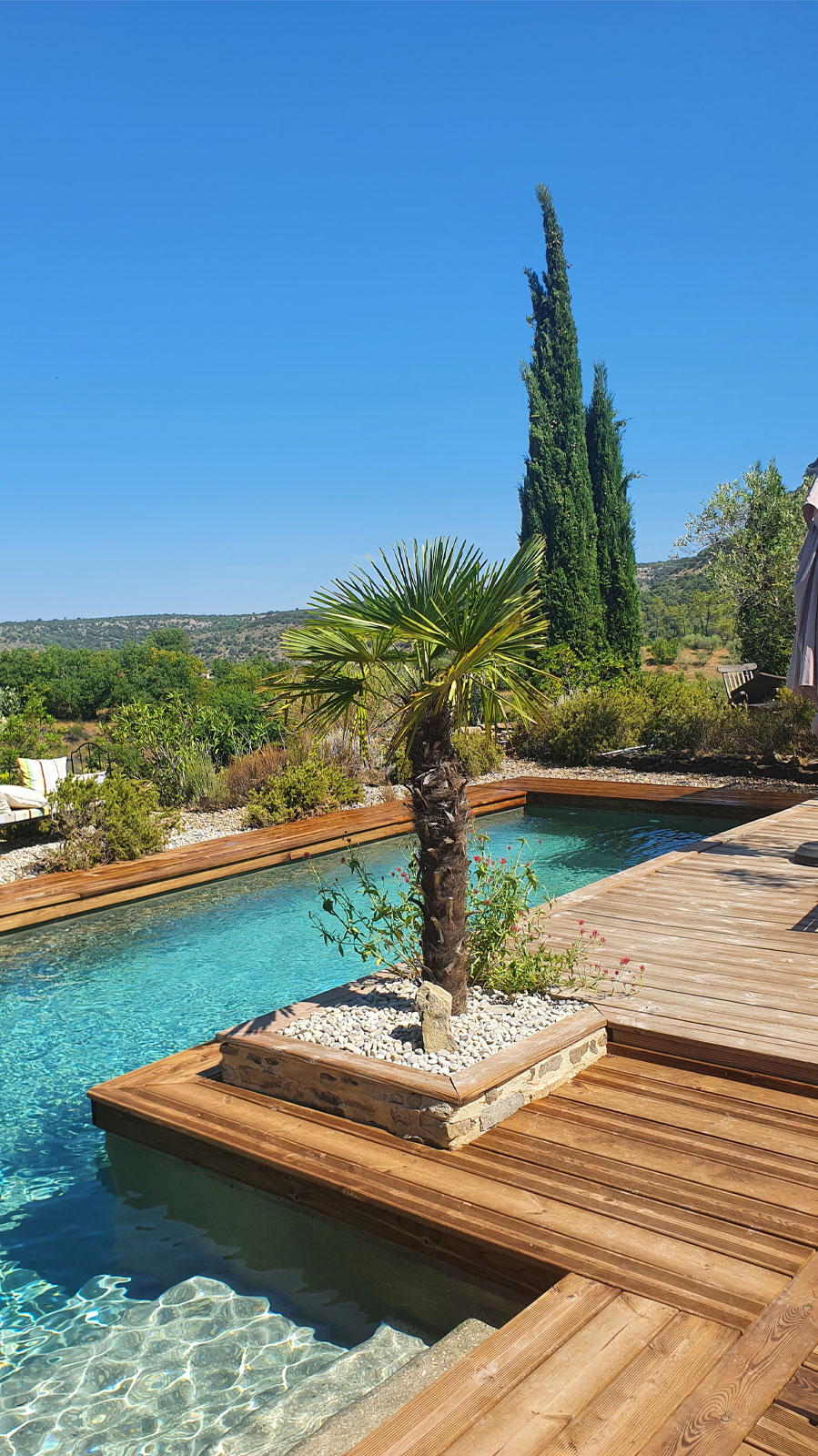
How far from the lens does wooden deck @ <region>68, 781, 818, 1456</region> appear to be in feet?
5.82

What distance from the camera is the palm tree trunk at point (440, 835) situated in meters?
3.25

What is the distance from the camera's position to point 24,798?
8516 mm

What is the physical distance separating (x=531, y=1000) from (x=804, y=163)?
57.3ft

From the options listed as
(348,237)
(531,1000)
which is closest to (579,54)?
(348,237)

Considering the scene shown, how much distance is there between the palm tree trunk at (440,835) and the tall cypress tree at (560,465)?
Answer: 15.7 metres

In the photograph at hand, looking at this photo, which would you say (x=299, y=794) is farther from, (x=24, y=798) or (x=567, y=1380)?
(x=567, y=1380)

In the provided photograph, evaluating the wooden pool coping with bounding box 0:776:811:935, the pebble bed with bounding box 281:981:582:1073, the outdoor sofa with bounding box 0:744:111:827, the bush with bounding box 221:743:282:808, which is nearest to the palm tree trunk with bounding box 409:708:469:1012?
the pebble bed with bounding box 281:981:582:1073

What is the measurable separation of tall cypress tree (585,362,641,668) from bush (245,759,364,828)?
34.7 feet

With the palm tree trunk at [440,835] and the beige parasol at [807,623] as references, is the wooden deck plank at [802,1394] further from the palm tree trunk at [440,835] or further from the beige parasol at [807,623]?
the beige parasol at [807,623]

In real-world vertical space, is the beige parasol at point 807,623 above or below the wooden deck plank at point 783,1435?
above

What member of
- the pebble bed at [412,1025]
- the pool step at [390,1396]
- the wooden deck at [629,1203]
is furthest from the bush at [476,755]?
the pool step at [390,1396]

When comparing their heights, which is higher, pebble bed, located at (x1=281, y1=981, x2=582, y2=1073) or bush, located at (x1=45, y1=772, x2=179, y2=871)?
bush, located at (x1=45, y1=772, x2=179, y2=871)

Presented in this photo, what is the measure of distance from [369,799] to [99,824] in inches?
138

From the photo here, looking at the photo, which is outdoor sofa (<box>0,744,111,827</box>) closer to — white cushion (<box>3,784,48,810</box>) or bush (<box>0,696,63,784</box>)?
white cushion (<box>3,784,48,810</box>)
